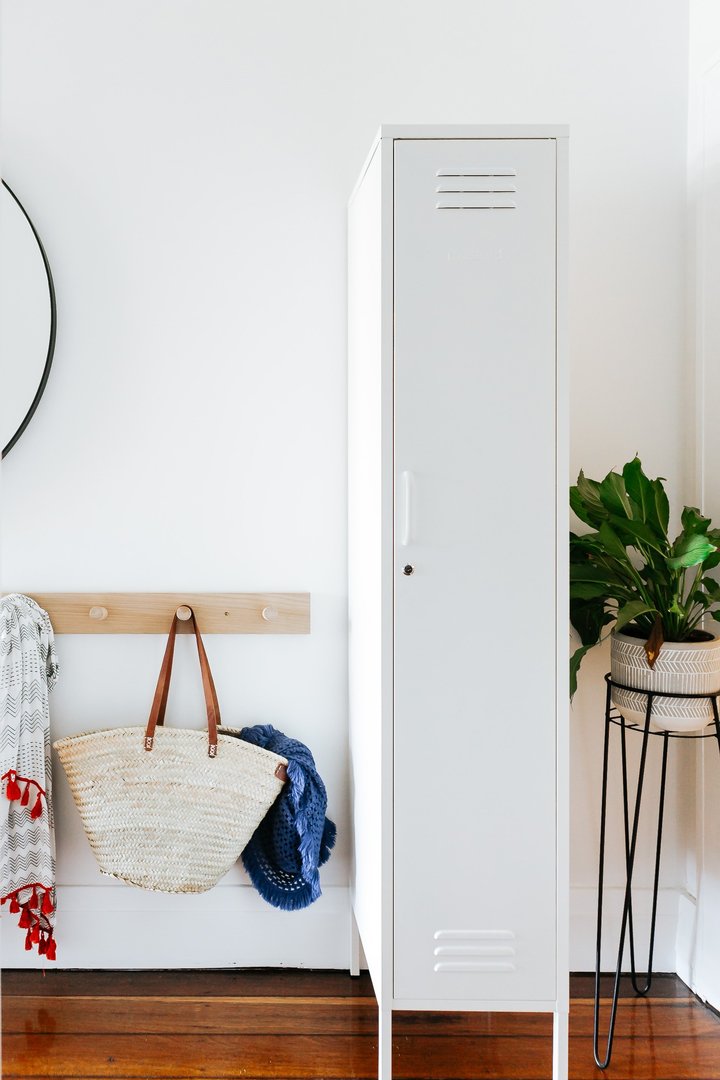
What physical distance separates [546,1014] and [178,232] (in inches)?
78.7

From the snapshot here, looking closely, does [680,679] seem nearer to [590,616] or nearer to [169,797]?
[590,616]

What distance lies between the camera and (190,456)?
1.89m

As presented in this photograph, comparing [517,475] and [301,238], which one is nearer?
[517,475]

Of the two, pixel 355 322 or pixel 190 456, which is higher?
pixel 355 322

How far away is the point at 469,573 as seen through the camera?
1.45m

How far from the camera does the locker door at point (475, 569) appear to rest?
4.66 ft

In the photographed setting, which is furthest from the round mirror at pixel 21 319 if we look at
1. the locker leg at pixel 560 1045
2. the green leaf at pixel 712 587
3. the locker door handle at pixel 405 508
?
the locker leg at pixel 560 1045

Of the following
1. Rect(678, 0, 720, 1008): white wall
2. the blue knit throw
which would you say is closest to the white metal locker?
the blue knit throw

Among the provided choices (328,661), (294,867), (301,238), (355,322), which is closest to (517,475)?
(355,322)

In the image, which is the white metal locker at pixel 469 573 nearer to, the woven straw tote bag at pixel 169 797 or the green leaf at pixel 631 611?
the green leaf at pixel 631 611

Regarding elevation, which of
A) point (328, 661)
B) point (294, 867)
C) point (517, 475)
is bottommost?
point (294, 867)

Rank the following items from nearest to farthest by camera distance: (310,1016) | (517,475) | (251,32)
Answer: (517,475) < (310,1016) < (251,32)

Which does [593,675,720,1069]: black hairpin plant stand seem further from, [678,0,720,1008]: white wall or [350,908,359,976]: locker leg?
[350,908,359,976]: locker leg

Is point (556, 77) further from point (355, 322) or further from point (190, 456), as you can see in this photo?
point (190, 456)
